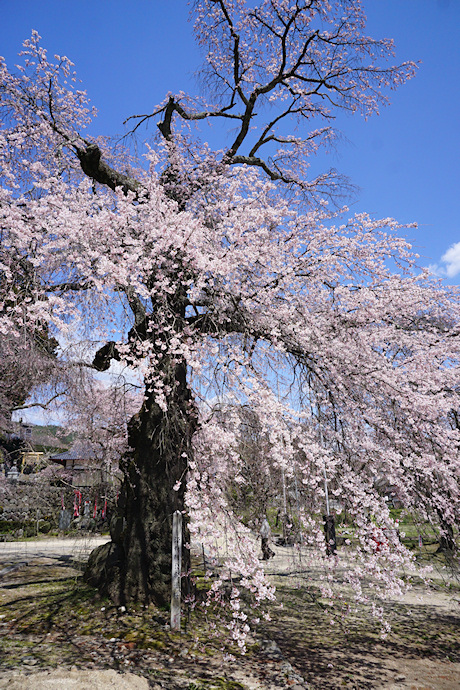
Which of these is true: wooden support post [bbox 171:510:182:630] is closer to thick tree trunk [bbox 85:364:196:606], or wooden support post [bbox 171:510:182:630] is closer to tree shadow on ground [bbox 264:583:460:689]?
thick tree trunk [bbox 85:364:196:606]

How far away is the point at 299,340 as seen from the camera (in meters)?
5.89

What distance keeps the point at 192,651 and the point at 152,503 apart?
1.97 meters

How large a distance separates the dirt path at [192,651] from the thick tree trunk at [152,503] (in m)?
0.33

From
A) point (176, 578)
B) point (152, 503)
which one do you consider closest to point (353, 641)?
point (176, 578)

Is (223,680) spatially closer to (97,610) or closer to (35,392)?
(97,610)

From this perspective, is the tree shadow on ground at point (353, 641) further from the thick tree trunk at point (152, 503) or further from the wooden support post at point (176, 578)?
the thick tree trunk at point (152, 503)

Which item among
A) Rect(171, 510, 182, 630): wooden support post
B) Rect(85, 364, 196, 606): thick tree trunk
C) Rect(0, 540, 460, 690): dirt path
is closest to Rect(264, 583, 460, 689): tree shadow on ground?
Rect(0, 540, 460, 690): dirt path

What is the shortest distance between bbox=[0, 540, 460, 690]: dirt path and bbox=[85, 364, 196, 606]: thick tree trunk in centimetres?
33

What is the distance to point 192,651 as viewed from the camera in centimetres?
490

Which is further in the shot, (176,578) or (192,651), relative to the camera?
(176,578)

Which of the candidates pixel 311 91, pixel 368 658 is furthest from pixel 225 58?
pixel 368 658

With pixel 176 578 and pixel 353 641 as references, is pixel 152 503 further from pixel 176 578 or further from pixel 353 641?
pixel 353 641

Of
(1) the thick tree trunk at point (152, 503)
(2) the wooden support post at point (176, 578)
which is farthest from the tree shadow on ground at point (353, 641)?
(1) the thick tree trunk at point (152, 503)

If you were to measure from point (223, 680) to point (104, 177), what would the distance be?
7276 mm
